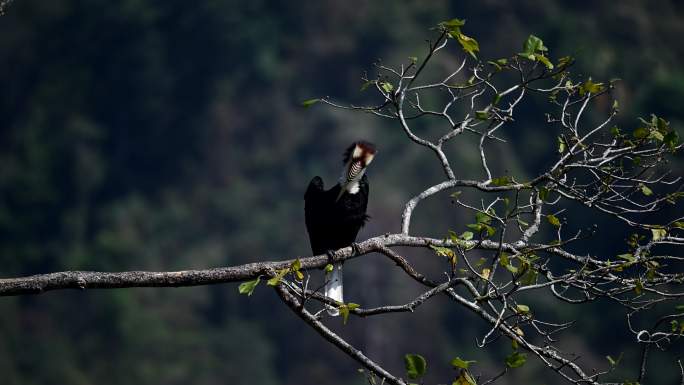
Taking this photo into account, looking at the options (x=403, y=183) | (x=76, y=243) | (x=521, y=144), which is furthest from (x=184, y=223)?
(x=521, y=144)

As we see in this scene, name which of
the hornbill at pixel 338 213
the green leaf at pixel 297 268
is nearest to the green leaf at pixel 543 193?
the green leaf at pixel 297 268

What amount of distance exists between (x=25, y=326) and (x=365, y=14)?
1719 cm

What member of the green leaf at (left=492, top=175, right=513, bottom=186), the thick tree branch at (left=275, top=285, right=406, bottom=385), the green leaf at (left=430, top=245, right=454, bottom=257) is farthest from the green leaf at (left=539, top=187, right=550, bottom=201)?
the thick tree branch at (left=275, top=285, right=406, bottom=385)

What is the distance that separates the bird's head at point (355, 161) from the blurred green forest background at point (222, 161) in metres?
19.7

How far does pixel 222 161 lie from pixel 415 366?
34.1 metres

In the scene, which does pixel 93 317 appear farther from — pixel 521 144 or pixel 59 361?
pixel 521 144

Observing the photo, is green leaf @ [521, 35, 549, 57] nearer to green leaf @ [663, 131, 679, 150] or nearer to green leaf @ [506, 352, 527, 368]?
green leaf @ [663, 131, 679, 150]

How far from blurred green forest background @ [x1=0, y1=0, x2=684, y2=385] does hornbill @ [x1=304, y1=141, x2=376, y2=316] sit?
1937 centimetres

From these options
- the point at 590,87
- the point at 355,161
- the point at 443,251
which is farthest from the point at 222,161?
the point at 443,251

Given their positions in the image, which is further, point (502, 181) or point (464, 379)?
point (502, 181)

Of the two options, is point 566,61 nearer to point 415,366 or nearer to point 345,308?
point 345,308

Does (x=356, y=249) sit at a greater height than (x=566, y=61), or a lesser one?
lesser

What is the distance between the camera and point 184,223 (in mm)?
37062

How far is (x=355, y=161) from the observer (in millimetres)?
6781
